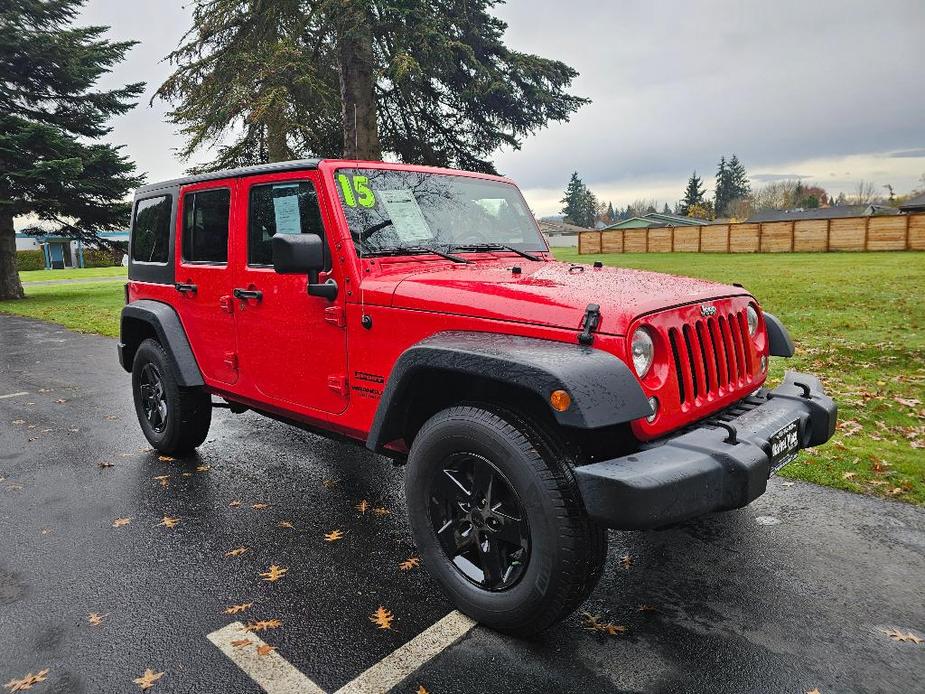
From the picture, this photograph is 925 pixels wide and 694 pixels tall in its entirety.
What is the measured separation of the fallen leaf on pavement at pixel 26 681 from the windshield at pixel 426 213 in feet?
7.48

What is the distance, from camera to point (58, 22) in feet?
75.2

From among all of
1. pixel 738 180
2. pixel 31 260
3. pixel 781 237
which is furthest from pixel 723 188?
pixel 31 260

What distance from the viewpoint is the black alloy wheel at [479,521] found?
2688mm

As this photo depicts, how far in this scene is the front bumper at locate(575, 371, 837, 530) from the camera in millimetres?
2281

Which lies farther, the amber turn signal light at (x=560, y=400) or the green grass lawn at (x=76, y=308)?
the green grass lawn at (x=76, y=308)

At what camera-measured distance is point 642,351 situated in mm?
2611

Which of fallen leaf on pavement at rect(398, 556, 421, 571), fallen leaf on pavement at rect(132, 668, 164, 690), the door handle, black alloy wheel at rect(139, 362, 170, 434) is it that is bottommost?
fallen leaf on pavement at rect(132, 668, 164, 690)

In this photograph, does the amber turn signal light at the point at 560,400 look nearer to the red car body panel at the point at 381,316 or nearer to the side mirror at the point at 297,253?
the red car body panel at the point at 381,316

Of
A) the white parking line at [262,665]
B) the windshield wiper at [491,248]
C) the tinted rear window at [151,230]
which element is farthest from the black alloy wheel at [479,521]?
the tinted rear window at [151,230]

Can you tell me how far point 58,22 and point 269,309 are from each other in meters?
25.8

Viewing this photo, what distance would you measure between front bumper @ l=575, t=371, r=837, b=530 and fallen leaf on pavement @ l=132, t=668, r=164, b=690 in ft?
5.98

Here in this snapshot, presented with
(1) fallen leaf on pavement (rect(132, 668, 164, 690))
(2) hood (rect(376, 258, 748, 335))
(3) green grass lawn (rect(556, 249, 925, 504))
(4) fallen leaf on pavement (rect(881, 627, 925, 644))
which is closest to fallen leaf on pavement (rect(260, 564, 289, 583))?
(1) fallen leaf on pavement (rect(132, 668, 164, 690))

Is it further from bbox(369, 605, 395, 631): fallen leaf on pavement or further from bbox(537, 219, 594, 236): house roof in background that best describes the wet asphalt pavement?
bbox(537, 219, 594, 236): house roof in background

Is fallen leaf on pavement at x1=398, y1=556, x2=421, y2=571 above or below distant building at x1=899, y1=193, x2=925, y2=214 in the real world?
below
